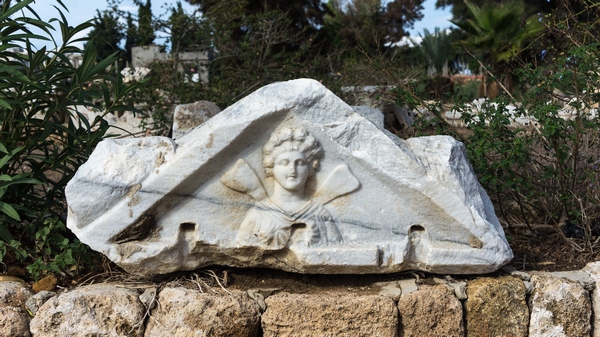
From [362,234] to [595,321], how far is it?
4.32 ft

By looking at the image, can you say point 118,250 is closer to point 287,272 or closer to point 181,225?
point 181,225

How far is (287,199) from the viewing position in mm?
3086

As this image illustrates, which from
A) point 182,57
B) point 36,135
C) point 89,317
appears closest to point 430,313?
point 89,317

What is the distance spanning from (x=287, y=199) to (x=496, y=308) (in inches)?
45.0

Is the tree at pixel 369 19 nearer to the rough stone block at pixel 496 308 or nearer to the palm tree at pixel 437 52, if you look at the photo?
the palm tree at pixel 437 52

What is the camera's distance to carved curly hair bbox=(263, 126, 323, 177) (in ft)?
9.71

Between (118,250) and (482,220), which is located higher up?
(482,220)

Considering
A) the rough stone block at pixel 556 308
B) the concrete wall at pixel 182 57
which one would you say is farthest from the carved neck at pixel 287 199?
the concrete wall at pixel 182 57

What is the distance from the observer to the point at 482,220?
3.07 meters

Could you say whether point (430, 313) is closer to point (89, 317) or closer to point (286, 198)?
point (286, 198)

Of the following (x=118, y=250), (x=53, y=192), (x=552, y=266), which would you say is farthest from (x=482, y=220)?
(x=53, y=192)

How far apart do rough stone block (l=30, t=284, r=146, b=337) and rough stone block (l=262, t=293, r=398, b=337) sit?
26.1 inches

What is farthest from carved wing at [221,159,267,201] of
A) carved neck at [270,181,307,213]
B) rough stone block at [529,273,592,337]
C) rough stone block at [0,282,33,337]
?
rough stone block at [529,273,592,337]

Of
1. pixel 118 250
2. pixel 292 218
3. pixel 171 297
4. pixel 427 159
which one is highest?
pixel 427 159
